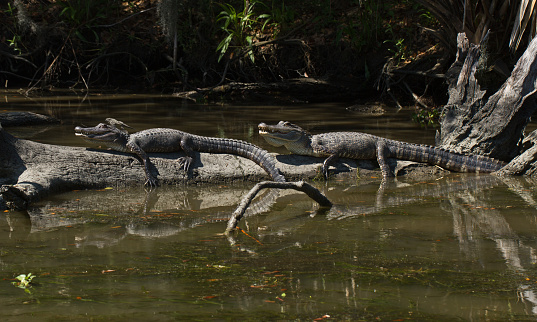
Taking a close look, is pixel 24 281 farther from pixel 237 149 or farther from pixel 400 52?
pixel 400 52

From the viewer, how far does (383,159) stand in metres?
7.18

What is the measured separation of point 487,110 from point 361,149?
5.78 ft

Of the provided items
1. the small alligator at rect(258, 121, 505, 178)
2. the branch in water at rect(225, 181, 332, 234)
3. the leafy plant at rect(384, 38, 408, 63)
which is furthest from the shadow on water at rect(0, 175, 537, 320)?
the leafy plant at rect(384, 38, 408, 63)

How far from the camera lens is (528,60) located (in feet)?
23.9

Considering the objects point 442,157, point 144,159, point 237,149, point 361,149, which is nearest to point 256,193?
point 144,159

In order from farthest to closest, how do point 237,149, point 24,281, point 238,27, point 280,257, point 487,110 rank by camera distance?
1. point 238,27
2. point 487,110
3. point 237,149
4. point 280,257
5. point 24,281

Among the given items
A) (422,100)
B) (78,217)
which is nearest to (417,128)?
(422,100)

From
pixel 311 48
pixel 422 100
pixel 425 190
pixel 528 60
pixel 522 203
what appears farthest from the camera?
pixel 311 48

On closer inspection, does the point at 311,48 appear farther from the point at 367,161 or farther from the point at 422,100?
the point at 367,161

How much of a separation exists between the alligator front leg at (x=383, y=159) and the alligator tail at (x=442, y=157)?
0.14 m

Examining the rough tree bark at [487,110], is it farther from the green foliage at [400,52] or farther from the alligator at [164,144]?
the green foliage at [400,52]

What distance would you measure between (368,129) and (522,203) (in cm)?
487

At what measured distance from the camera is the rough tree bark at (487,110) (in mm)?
7297

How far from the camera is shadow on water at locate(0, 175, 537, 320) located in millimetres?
3006
